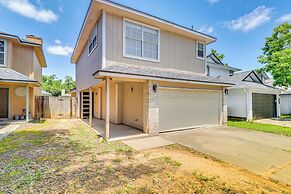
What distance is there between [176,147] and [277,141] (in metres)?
4.56

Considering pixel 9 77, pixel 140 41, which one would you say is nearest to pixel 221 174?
pixel 140 41

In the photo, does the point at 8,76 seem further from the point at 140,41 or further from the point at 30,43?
the point at 140,41

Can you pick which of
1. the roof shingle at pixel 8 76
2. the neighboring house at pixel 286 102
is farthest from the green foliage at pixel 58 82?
the neighboring house at pixel 286 102

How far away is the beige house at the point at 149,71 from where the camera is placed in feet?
23.6

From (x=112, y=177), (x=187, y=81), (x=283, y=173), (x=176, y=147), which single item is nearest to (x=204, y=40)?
(x=187, y=81)

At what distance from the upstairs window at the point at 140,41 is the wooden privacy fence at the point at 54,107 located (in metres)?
9.83

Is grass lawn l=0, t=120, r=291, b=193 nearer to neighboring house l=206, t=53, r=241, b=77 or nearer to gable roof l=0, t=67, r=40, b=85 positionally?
gable roof l=0, t=67, r=40, b=85

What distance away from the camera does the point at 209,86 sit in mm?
9688

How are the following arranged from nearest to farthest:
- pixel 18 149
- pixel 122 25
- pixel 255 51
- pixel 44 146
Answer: pixel 18 149, pixel 44 146, pixel 122 25, pixel 255 51

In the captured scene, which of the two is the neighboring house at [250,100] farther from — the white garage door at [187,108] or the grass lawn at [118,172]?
the grass lawn at [118,172]

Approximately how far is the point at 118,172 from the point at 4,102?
12.7 meters

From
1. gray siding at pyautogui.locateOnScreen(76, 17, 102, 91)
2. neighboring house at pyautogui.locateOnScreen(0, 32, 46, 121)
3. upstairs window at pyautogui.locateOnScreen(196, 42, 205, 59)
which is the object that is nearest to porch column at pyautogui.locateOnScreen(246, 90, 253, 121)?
upstairs window at pyautogui.locateOnScreen(196, 42, 205, 59)

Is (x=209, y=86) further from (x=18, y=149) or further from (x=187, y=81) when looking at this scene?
(x=18, y=149)

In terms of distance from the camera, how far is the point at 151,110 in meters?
7.22
